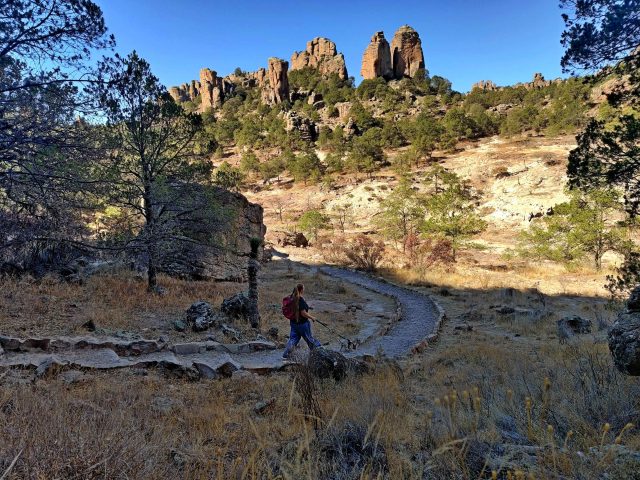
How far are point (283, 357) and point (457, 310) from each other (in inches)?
393

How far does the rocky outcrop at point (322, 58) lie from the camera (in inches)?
4215

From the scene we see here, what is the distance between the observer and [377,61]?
104562mm

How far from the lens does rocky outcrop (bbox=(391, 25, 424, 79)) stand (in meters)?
107

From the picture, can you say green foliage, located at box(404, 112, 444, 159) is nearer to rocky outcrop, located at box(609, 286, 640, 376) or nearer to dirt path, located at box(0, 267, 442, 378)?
dirt path, located at box(0, 267, 442, 378)

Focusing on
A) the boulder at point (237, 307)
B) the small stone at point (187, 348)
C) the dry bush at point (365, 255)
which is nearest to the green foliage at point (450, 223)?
the dry bush at point (365, 255)

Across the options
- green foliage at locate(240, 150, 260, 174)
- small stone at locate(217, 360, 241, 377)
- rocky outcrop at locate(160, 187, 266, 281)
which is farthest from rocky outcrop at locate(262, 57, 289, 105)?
small stone at locate(217, 360, 241, 377)

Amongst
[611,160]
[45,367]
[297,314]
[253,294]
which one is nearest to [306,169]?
[253,294]

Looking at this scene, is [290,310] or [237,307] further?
[237,307]

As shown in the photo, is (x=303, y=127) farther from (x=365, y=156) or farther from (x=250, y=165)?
(x=365, y=156)

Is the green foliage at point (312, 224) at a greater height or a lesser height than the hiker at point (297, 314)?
greater

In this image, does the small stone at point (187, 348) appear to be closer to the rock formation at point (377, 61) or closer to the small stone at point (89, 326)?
the small stone at point (89, 326)

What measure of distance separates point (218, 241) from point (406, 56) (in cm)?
10719

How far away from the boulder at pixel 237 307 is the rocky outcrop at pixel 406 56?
10758cm

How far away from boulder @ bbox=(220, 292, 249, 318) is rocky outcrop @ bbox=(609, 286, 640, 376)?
986 cm
